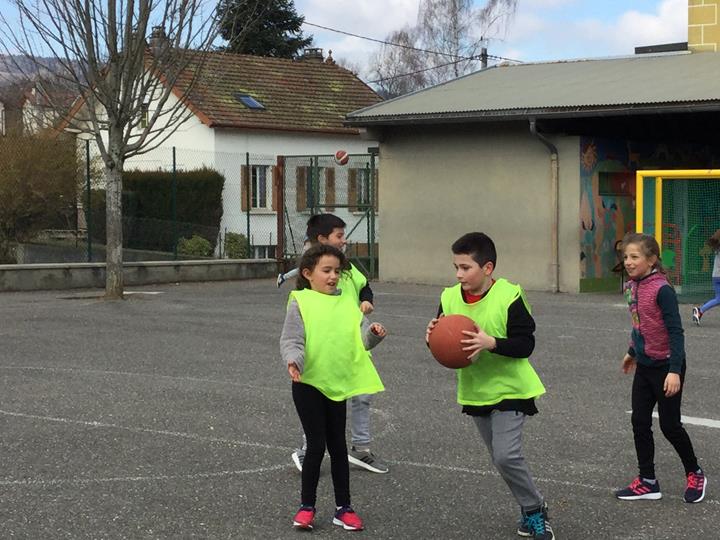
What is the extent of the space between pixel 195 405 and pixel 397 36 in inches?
2345

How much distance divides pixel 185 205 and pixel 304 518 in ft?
86.2

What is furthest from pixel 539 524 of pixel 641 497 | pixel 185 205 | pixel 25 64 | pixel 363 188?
pixel 185 205

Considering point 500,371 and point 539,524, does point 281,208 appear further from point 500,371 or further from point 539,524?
point 539,524

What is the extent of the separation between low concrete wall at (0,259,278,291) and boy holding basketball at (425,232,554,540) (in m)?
16.5

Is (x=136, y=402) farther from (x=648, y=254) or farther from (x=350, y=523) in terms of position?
(x=648, y=254)

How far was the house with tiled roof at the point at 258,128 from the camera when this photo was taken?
3353 centimetres

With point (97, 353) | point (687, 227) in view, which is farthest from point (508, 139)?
point (97, 353)

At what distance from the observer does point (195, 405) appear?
9.52m

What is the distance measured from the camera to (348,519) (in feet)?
19.8

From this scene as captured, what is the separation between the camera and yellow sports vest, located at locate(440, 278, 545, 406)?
5824 mm

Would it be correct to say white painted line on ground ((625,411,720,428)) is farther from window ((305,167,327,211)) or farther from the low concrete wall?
window ((305,167,327,211))

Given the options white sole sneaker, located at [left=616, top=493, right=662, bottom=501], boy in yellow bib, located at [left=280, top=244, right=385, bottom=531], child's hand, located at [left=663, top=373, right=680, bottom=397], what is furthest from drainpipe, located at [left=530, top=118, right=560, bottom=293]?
boy in yellow bib, located at [left=280, top=244, right=385, bottom=531]

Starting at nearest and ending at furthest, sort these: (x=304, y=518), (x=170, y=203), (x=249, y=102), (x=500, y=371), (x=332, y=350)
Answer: (x=500, y=371)
(x=304, y=518)
(x=332, y=350)
(x=170, y=203)
(x=249, y=102)

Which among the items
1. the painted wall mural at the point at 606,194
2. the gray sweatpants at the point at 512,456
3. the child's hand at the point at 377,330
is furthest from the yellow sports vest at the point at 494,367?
the painted wall mural at the point at 606,194
